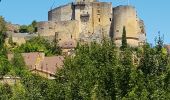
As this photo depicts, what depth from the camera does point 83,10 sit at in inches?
3130

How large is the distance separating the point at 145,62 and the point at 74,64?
2598 mm

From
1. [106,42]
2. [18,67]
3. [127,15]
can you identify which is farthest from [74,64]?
[127,15]

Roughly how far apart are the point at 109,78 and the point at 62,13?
64.5 m

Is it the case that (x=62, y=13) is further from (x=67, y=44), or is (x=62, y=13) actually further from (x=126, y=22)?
(x=126, y=22)

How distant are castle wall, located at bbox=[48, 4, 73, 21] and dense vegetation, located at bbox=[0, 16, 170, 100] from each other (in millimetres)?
61023

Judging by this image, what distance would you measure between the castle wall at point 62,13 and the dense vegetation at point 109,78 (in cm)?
6102

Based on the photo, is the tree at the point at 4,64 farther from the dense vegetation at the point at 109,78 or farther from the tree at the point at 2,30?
the dense vegetation at the point at 109,78

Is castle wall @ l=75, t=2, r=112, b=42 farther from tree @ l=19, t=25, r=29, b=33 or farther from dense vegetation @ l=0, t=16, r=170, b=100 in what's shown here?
dense vegetation @ l=0, t=16, r=170, b=100

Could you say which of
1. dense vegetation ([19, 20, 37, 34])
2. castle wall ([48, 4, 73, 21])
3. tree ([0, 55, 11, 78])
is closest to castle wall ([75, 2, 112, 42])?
castle wall ([48, 4, 73, 21])

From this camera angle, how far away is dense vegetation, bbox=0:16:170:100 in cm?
1670

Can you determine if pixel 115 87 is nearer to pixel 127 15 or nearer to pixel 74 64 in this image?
pixel 74 64

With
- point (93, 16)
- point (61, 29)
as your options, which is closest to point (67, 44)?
point (61, 29)

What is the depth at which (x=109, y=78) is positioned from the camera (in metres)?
17.4

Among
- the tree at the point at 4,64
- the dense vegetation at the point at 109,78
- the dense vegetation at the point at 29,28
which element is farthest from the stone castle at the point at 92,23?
the dense vegetation at the point at 109,78
